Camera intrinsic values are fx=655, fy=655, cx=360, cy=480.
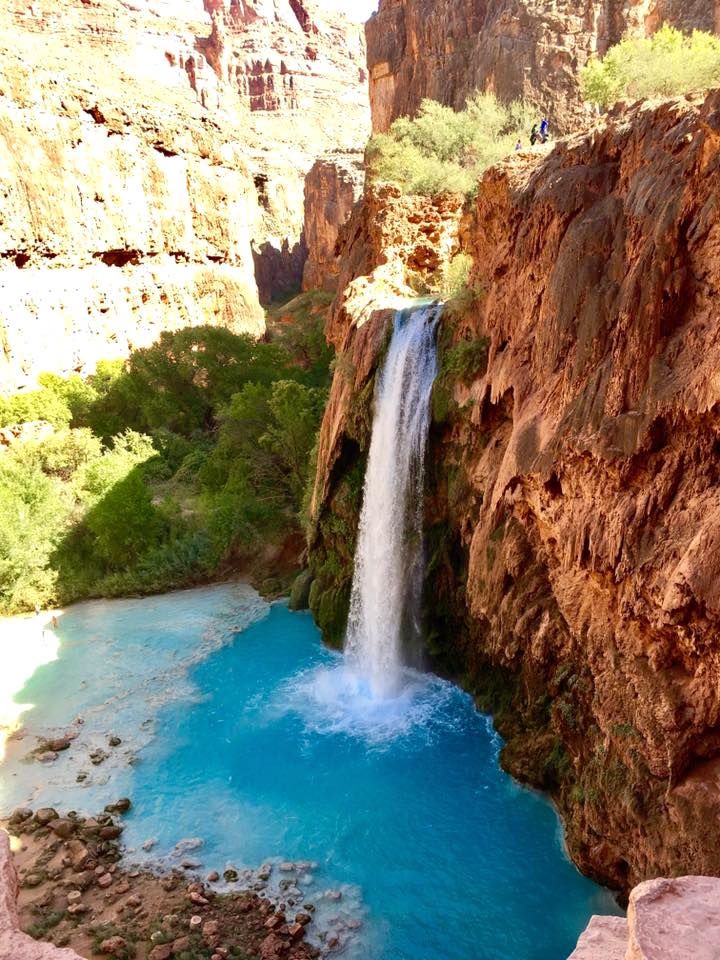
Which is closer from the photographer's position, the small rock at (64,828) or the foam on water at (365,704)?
the small rock at (64,828)

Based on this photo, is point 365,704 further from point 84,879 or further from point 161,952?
point 161,952

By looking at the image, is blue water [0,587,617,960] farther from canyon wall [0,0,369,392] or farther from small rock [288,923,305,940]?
canyon wall [0,0,369,392]

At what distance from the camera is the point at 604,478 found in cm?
835

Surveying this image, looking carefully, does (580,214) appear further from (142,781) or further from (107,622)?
(107,622)

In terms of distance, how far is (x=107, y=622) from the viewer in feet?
62.8

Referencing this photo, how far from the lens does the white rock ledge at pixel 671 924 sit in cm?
379

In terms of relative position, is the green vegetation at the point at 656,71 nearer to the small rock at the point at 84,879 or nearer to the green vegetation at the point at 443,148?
the green vegetation at the point at 443,148

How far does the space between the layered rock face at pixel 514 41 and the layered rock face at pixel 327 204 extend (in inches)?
728

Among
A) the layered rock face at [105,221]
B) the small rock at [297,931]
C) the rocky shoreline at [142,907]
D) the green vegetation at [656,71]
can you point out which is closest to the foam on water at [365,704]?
the rocky shoreline at [142,907]

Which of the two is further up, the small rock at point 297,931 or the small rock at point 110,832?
the small rock at point 110,832

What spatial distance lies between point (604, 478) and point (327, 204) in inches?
2204

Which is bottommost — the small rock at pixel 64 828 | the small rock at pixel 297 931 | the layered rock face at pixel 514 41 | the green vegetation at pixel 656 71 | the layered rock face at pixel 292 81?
the small rock at pixel 297 931

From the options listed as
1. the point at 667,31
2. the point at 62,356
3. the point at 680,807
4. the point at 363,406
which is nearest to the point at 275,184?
the point at 62,356

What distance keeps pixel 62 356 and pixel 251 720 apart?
2641cm
